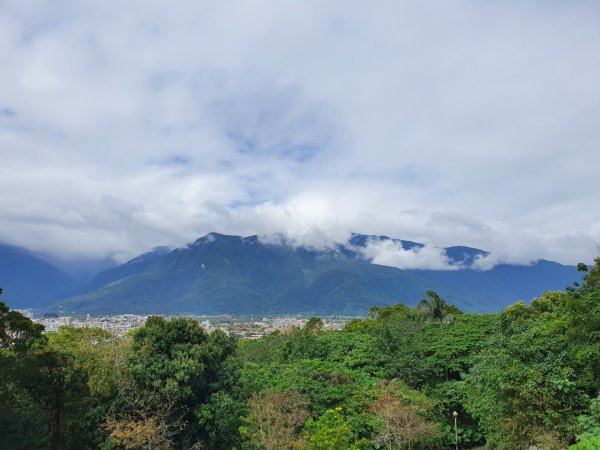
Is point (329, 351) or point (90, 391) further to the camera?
point (329, 351)

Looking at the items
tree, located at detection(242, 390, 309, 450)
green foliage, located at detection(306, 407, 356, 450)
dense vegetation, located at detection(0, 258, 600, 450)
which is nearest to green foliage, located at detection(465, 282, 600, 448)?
dense vegetation, located at detection(0, 258, 600, 450)

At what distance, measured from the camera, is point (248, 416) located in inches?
712

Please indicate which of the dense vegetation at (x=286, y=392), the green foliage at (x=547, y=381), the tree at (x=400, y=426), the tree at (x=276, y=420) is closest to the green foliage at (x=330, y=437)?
the dense vegetation at (x=286, y=392)

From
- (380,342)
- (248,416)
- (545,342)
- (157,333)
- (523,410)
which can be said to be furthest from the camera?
(380,342)

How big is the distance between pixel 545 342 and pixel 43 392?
Result: 18928 millimetres

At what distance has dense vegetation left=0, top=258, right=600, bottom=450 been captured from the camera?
1348cm

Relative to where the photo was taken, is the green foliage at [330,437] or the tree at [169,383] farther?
the tree at [169,383]

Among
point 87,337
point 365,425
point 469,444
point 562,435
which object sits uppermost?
point 87,337

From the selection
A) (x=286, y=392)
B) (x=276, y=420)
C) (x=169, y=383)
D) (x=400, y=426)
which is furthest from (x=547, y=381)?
(x=169, y=383)

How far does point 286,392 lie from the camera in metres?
20.1

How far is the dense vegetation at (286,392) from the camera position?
1348 cm

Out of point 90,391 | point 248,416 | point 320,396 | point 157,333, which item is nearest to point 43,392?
point 90,391

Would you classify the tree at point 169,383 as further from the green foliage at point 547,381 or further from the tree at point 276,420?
the green foliage at point 547,381

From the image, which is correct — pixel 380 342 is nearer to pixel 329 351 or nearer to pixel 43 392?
pixel 329 351
